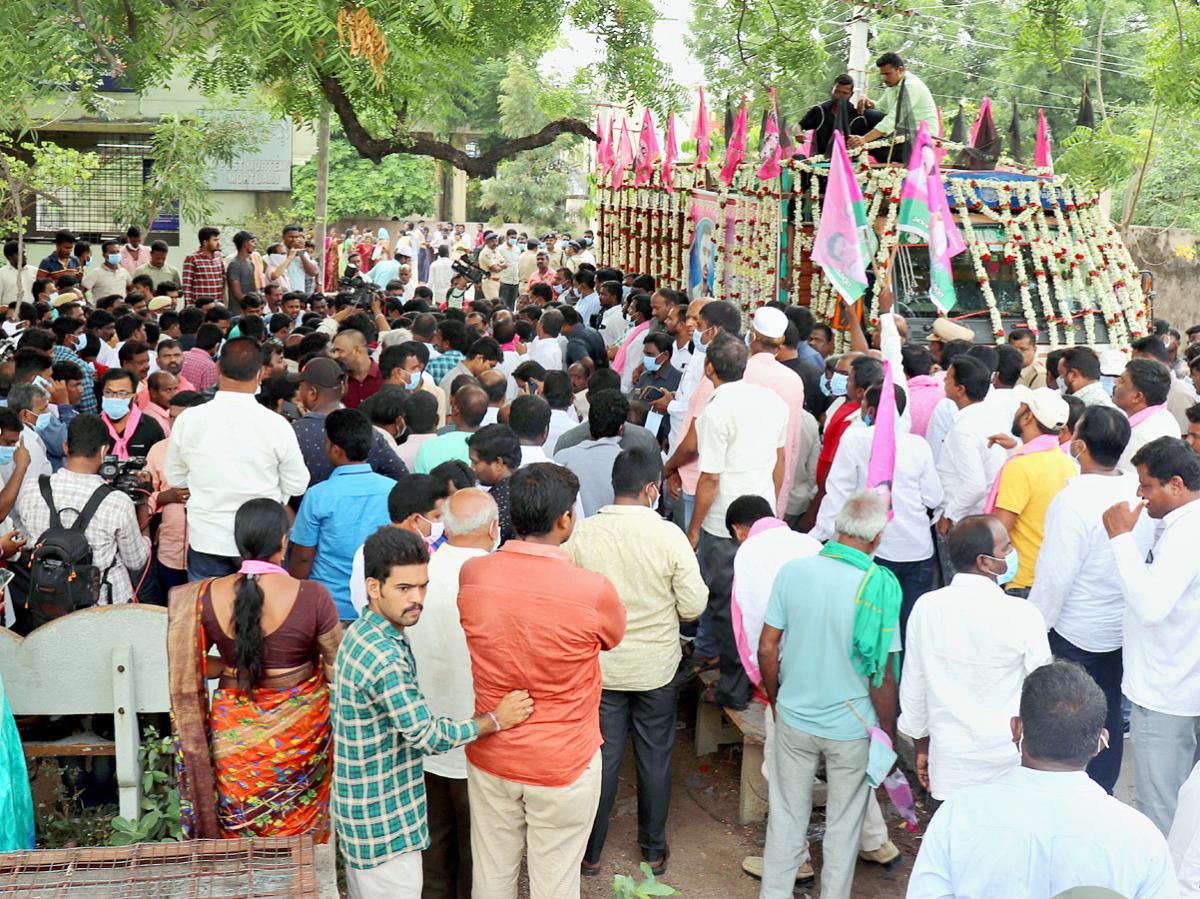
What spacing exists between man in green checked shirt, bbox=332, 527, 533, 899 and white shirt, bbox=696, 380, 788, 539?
8.37 ft

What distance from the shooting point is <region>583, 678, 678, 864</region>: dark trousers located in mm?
5410

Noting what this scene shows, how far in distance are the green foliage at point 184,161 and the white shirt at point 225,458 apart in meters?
13.0

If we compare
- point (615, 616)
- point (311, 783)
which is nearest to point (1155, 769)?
point (615, 616)

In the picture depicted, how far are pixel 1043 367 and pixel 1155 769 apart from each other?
4913mm

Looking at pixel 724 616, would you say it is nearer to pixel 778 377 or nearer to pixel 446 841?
pixel 778 377

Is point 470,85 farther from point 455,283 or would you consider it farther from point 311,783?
point 455,283

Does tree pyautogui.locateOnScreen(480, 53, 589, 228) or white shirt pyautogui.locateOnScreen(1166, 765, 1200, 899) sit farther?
tree pyautogui.locateOnScreen(480, 53, 589, 228)

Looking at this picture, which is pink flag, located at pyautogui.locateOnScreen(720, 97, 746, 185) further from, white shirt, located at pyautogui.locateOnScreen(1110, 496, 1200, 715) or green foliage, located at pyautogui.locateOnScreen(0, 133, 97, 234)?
white shirt, located at pyautogui.locateOnScreen(1110, 496, 1200, 715)

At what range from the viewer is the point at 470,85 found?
952 cm

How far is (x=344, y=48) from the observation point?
265 inches

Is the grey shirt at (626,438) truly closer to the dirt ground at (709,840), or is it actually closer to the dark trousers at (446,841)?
the dirt ground at (709,840)

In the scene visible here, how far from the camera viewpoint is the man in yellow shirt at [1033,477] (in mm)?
6059

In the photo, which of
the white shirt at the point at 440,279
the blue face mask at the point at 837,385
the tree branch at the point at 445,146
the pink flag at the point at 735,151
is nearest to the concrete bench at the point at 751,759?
the blue face mask at the point at 837,385

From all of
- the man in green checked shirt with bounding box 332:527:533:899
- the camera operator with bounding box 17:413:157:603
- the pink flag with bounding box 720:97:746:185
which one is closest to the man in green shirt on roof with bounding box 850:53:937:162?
the pink flag with bounding box 720:97:746:185
